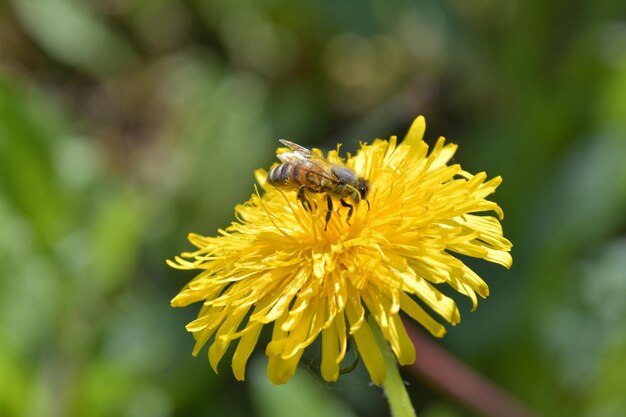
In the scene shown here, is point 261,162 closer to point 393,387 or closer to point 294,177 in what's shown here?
point 294,177

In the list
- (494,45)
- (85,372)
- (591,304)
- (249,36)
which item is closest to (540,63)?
(494,45)

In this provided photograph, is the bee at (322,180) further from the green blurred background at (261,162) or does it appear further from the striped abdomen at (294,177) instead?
the green blurred background at (261,162)

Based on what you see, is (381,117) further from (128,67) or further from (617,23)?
(128,67)

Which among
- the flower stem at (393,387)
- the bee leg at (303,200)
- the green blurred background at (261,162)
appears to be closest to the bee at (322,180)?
the bee leg at (303,200)

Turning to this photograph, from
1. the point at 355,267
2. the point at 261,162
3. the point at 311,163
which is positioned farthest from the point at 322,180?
the point at 261,162

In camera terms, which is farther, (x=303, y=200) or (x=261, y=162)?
(x=261, y=162)

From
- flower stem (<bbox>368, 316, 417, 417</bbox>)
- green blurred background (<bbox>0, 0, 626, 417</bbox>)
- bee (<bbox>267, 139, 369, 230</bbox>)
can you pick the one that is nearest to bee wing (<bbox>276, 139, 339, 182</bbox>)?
bee (<bbox>267, 139, 369, 230</bbox>)
